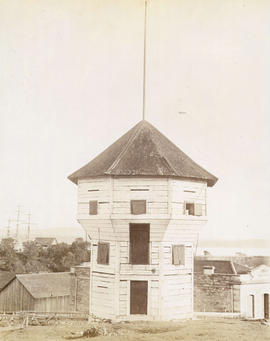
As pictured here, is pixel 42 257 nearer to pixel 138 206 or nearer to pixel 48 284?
pixel 48 284

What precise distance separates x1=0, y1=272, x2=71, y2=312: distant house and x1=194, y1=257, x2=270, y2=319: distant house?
8352 millimetres

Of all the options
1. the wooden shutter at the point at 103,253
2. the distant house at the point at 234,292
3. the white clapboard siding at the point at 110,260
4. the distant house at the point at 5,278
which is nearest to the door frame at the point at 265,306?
the distant house at the point at 234,292

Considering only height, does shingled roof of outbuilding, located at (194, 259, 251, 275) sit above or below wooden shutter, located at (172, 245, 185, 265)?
below

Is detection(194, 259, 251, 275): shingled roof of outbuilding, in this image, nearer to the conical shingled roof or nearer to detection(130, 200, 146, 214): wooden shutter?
the conical shingled roof

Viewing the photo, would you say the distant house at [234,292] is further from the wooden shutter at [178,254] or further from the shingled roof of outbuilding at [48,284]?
the shingled roof of outbuilding at [48,284]

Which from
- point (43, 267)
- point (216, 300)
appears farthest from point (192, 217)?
point (43, 267)

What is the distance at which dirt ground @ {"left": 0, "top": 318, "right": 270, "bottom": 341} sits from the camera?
12.6m

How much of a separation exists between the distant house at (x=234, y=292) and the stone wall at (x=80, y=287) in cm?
659

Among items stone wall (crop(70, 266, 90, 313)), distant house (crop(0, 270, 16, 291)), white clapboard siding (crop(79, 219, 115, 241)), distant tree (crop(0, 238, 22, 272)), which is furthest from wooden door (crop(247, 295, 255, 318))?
distant tree (crop(0, 238, 22, 272))

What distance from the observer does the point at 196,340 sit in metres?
12.3

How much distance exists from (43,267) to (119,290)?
18.0 meters

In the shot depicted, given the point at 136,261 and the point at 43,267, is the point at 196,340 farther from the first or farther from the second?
the point at 43,267

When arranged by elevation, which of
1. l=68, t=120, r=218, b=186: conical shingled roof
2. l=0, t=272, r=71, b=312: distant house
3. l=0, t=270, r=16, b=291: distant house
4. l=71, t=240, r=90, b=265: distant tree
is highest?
l=68, t=120, r=218, b=186: conical shingled roof

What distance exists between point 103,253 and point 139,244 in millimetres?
1425
